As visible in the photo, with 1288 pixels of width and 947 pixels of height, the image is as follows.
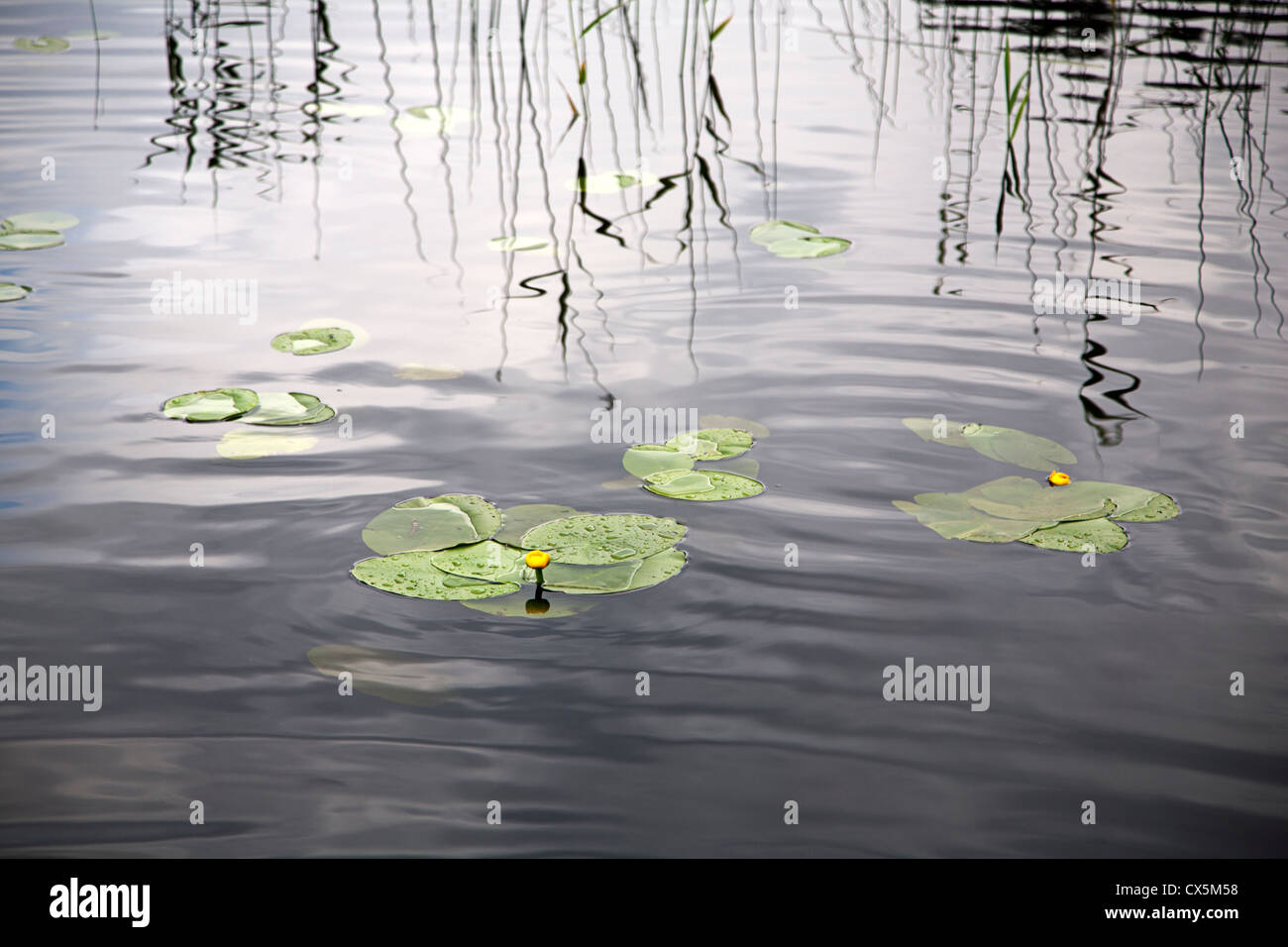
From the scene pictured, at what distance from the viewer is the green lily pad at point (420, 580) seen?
1862 millimetres

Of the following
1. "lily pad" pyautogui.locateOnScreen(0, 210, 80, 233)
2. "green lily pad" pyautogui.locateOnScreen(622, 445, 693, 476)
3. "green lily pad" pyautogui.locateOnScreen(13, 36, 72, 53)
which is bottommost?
"green lily pad" pyautogui.locateOnScreen(622, 445, 693, 476)

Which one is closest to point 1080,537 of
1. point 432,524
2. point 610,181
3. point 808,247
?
point 432,524

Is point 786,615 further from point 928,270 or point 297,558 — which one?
point 928,270

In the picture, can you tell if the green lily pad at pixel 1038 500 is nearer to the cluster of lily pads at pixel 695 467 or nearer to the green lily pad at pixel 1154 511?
the green lily pad at pixel 1154 511

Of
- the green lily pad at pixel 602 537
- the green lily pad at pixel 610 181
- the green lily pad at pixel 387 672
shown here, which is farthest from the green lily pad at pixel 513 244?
the green lily pad at pixel 387 672

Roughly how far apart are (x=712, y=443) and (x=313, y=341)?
1.17 meters

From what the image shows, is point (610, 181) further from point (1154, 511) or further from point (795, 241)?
point (1154, 511)

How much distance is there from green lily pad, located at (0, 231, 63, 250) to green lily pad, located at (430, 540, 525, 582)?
2.23 meters

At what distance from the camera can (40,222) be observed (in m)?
3.48

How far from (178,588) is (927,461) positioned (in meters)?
1.58

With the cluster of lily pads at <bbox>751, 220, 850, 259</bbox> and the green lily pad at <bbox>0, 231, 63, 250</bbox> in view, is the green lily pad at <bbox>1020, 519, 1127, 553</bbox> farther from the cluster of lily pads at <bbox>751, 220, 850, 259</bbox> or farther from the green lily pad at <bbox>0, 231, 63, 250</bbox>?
the green lily pad at <bbox>0, 231, 63, 250</bbox>

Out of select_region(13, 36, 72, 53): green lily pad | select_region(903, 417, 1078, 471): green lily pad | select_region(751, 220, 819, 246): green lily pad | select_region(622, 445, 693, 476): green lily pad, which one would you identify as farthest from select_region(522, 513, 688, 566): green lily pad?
select_region(13, 36, 72, 53): green lily pad

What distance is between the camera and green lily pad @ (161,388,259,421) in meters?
2.46

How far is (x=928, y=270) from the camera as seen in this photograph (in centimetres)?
341
